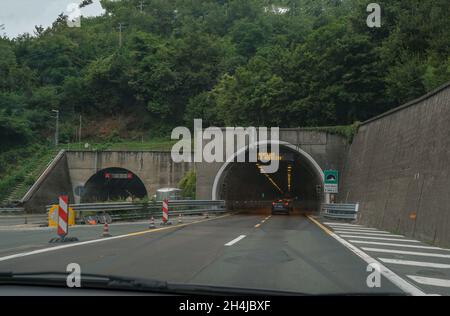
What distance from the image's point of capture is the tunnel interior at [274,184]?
38188mm

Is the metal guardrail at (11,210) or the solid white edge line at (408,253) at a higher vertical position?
the solid white edge line at (408,253)

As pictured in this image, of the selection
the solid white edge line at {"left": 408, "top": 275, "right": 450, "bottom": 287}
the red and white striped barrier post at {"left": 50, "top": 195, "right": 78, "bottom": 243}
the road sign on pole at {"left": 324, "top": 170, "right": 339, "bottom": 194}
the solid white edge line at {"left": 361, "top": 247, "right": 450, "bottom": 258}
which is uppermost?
the road sign on pole at {"left": 324, "top": 170, "right": 339, "bottom": 194}

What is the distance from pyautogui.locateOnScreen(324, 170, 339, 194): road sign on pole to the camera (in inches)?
1287

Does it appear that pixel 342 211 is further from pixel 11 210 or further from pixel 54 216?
pixel 11 210

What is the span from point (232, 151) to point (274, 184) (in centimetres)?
2435

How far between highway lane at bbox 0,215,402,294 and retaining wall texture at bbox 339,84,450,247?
4.10m

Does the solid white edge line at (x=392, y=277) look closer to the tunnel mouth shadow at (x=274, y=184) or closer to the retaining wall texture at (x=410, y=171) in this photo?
the retaining wall texture at (x=410, y=171)

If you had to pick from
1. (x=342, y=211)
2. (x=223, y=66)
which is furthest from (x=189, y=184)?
(x=223, y=66)

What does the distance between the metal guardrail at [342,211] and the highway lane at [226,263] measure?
13.9 m

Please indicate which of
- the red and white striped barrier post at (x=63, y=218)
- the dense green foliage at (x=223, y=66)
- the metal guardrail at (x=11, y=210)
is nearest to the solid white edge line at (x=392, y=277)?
the red and white striped barrier post at (x=63, y=218)

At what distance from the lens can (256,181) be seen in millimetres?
54031

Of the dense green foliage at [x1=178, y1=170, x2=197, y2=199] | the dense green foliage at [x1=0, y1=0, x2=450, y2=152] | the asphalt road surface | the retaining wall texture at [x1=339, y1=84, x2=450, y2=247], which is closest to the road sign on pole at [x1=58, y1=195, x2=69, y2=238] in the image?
the asphalt road surface

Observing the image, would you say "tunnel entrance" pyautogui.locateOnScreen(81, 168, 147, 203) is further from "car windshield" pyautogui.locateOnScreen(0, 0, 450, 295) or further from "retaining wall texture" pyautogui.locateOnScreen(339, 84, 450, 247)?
"retaining wall texture" pyautogui.locateOnScreen(339, 84, 450, 247)
